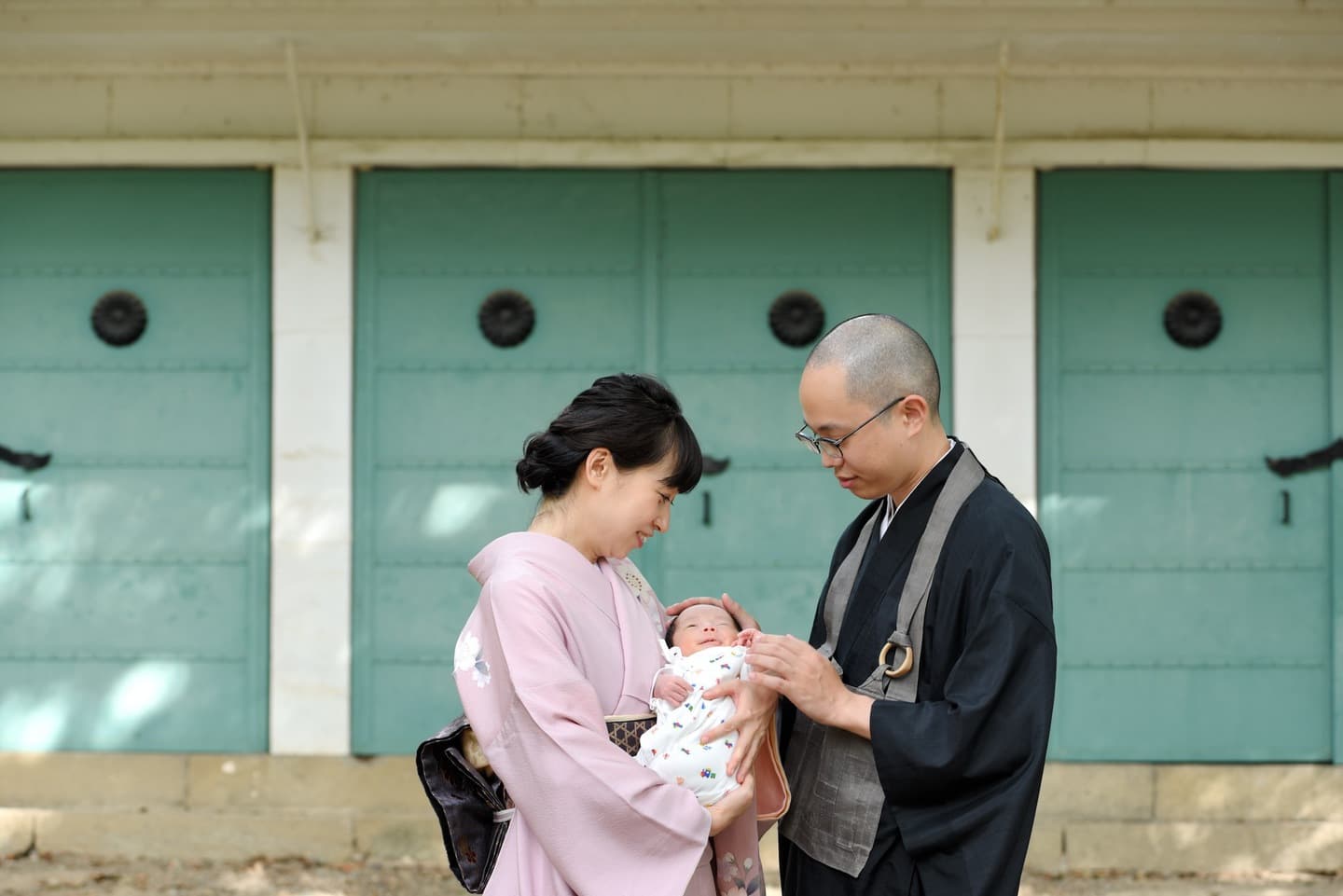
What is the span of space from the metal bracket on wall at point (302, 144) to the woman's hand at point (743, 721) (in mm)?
3740

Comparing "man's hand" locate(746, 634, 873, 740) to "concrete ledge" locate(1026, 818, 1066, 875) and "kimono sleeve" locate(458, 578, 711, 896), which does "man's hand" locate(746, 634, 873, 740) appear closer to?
"kimono sleeve" locate(458, 578, 711, 896)

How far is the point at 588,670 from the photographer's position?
243cm

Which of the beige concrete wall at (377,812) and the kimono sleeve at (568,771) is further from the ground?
the kimono sleeve at (568,771)

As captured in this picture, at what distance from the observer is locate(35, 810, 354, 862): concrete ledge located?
219 inches

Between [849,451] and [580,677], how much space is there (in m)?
0.65

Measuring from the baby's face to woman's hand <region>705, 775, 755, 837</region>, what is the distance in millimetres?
300

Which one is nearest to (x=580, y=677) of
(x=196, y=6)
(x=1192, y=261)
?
(x=196, y=6)

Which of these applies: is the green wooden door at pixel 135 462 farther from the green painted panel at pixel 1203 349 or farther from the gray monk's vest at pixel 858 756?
the gray monk's vest at pixel 858 756

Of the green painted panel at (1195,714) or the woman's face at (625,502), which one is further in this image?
the green painted panel at (1195,714)

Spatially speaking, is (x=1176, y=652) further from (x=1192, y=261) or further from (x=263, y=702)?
(x=263, y=702)

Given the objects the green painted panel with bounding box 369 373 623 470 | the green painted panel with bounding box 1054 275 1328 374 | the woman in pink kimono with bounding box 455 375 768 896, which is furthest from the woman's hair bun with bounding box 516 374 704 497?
the green painted panel with bounding box 1054 275 1328 374

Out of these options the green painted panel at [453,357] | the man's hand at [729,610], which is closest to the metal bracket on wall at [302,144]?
the green painted panel at [453,357]

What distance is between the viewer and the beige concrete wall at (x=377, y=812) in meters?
5.49

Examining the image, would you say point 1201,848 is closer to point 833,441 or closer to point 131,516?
point 833,441
